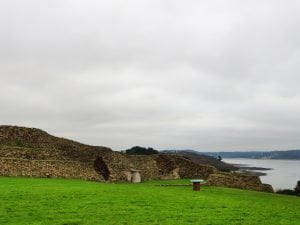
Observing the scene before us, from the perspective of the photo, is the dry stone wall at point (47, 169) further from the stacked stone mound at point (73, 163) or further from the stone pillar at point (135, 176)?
the stone pillar at point (135, 176)

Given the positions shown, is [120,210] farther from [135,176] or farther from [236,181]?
[135,176]

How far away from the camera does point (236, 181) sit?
30172 millimetres

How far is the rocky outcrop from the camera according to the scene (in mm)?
29106

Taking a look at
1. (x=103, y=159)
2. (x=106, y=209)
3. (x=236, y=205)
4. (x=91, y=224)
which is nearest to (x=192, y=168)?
(x=103, y=159)

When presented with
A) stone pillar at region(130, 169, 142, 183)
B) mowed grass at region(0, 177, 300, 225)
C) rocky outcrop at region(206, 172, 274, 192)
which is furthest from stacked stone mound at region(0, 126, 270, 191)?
mowed grass at region(0, 177, 300, 225)

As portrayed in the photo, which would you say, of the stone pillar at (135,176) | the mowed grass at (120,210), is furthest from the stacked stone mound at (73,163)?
the mowed grass at (120,210)

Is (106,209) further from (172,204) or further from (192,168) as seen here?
(192,168)

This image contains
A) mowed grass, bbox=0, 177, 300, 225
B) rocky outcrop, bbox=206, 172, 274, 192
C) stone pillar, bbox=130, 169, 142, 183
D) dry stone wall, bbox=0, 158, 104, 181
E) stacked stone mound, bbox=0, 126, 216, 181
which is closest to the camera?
mowed grass, bbox=0, 177, 300, 225

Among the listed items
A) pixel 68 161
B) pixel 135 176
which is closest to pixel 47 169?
pixel 68 161

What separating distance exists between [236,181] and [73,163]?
38.5 ft

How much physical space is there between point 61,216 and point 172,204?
5.07 metres

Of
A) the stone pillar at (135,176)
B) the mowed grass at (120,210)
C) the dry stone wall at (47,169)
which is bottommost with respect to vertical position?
the mowed grass at (120,210)

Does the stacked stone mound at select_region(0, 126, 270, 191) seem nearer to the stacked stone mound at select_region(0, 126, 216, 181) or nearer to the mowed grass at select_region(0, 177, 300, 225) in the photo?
the stacked stone mound at select_region(0, 126, 216, 181)

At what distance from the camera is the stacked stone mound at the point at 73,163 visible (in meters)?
27.6
